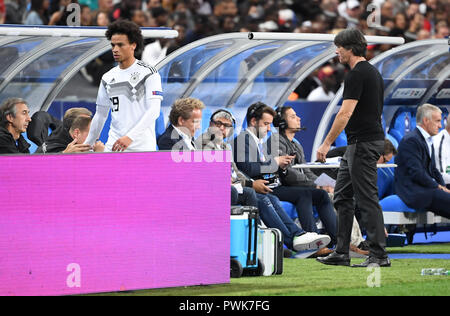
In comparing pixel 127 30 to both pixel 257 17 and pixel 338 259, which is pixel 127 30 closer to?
pixel 338 259

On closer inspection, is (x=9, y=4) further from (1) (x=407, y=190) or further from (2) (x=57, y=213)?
(2) (x=57, y=213)

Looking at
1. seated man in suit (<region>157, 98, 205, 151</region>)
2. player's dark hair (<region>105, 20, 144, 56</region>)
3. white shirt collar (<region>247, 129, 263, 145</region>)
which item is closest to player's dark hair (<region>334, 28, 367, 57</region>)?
seated man in suit (<region>157, 98, 205, 151</region>)

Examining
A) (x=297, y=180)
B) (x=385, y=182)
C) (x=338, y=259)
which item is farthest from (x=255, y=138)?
(x=385, y=182)

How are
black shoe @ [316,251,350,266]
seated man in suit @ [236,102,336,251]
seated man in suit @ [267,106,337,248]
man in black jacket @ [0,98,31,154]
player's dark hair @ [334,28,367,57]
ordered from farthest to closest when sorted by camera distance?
seated man in suit @ [267,106,337,248] → seated man in suit @ [236,102,336,251] → man in black jacket @ [0,98,31,154] → black shoe @ [316,251,350,266] → player's dark hair @ [334,28,367,57]

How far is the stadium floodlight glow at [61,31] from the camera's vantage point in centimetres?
1027

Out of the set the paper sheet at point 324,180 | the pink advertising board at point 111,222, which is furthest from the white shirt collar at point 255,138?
the pink advertising board at point 111,222

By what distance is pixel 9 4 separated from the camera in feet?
56.4

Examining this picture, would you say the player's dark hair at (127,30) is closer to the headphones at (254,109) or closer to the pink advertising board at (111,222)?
the pink advertising board at (111,222)

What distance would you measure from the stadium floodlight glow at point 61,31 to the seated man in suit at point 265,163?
1.26 metres

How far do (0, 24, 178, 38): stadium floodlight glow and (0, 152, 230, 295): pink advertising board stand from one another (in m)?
3.27

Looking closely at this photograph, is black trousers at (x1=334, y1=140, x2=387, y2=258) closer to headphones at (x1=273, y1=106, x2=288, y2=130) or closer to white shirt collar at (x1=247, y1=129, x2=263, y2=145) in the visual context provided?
white shirt collar at (x1=247, y1=129, x2=263, y2=145)

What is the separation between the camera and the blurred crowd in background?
663 inches

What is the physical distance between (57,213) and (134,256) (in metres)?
0.66

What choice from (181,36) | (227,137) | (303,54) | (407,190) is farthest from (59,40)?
(181,36)
